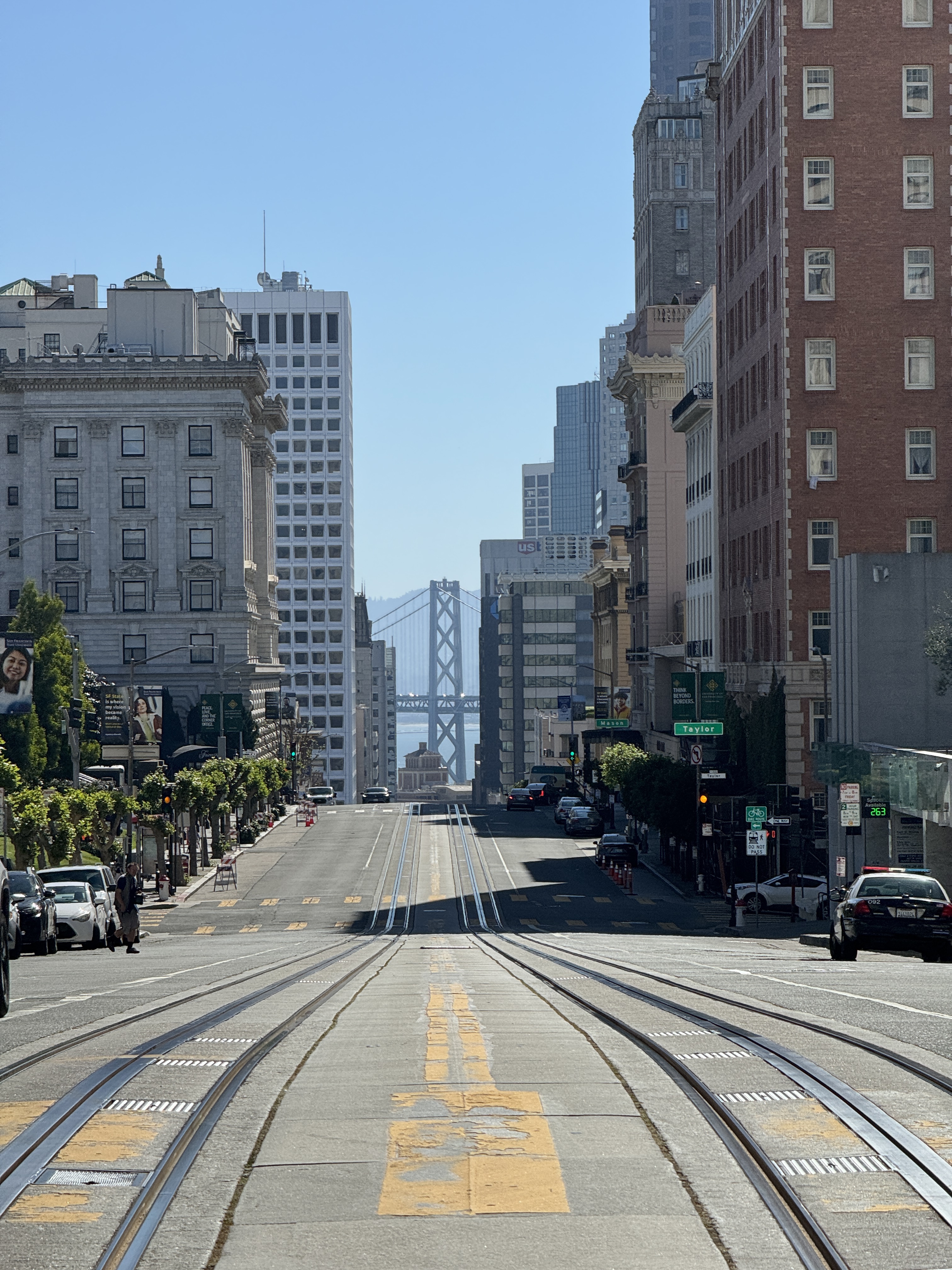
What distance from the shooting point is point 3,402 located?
131 m

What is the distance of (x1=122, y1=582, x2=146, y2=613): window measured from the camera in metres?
128

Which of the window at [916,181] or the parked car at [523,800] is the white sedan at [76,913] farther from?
the parked car at [523,800]

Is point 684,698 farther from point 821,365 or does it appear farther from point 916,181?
point 916,181

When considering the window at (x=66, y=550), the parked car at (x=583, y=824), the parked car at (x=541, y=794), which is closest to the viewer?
the parked car at (x=583, y=824)

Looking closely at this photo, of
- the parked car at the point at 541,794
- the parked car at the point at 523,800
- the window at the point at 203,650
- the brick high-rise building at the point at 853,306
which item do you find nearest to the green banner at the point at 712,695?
the brick high-rise building at the point at 853,306

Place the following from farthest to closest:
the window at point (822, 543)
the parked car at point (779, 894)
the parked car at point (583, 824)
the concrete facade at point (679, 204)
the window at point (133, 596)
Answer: the concrete facade at point (679, 204) → the window at point (133, 596) → the parked car at point (583, 824) → the window at point (822, 543) → the parked car at point (779, 894)

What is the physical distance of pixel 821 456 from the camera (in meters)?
69.4

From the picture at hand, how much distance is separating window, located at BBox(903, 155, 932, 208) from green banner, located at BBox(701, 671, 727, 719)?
20352 millimetres

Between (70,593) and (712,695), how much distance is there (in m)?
69.8

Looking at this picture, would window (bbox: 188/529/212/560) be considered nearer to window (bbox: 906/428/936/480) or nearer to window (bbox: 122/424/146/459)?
window (bbox: 122/424/146/459)

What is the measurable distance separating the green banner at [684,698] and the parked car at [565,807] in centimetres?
2845

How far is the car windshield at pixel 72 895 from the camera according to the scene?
37.4 m


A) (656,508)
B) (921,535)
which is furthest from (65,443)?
(921,535)

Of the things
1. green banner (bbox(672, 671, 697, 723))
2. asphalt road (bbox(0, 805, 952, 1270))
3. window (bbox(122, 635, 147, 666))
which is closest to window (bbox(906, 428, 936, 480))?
green banner (bbox(672, 671, 697, 723))
